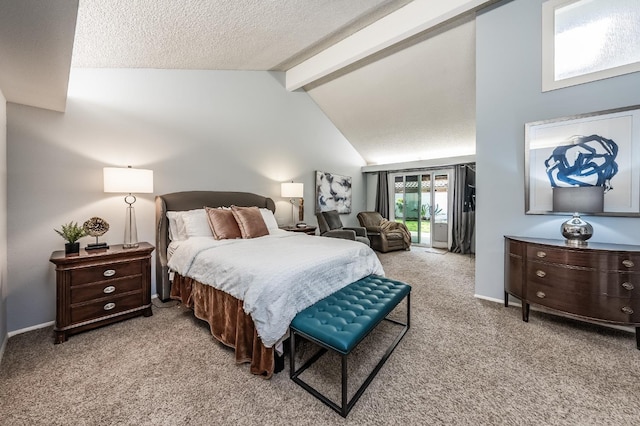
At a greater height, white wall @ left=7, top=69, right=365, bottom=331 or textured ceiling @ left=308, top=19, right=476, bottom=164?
textured ceiling @ left=308, top=19, right=476, bottom=164

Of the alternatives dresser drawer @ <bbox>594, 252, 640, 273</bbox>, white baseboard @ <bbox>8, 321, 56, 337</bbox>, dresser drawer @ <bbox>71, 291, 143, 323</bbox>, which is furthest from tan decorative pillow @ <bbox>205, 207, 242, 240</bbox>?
dresser drawer @ <bbox>594, 252, 640, 273</bbox>

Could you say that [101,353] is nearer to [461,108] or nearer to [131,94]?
[131,94]

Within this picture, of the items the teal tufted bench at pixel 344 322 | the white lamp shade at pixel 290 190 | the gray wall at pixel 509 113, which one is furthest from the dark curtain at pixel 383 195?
the teal tufted bench at pixel 344 322

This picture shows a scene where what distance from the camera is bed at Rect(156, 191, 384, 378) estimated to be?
1574 millimetres

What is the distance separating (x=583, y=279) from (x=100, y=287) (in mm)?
4124

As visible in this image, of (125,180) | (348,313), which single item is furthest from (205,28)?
(348,313)

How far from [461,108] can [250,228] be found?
162 inches

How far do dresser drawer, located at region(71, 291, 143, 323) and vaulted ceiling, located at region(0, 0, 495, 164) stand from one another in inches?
70.4

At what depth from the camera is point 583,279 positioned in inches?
79.7

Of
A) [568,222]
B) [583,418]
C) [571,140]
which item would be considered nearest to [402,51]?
[571,140]

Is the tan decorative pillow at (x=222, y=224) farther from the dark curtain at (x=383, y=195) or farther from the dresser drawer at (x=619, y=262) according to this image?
the dark curtain at (x=383, y=195)

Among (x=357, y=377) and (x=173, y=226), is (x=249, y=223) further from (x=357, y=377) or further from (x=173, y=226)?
(x=357, y=377)

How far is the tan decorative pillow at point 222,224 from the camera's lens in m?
2.76

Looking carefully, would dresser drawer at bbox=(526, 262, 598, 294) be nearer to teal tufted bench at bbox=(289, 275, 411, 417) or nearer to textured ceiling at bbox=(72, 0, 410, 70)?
teal tufted bench at bbox=(289, 275, 411, 417)
